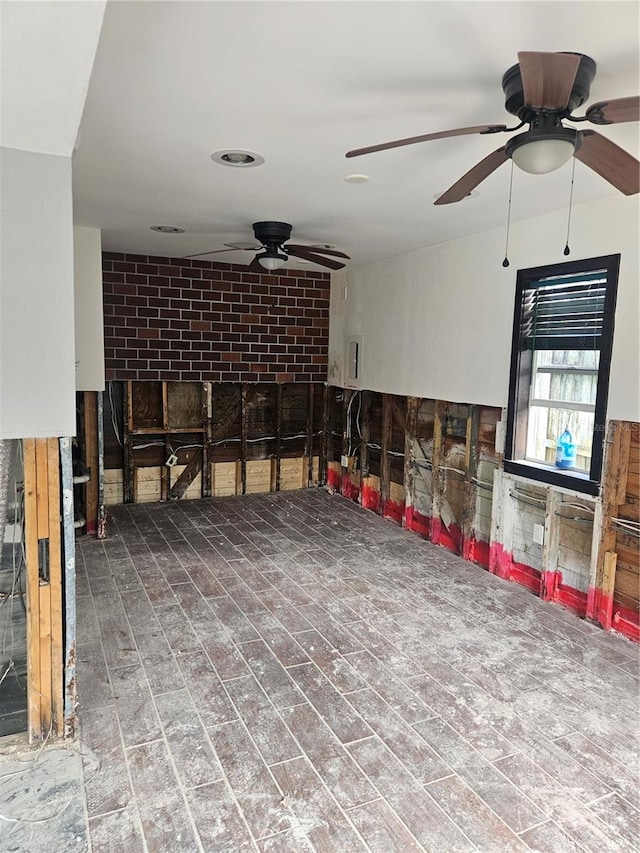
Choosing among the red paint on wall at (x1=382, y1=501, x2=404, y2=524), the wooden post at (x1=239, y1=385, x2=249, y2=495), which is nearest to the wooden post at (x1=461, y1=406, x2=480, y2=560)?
the red paint on wall at (x1=382, y1=501, x2=404, y2=524)

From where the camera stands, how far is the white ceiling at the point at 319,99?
181 cm

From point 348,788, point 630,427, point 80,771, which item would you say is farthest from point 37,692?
point 630,427

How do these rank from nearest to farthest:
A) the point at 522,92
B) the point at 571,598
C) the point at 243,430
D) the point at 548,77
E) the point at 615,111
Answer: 1. the point at 548,77
2. the point at 615,111
3. the point at 522,92
4. the point at 571,598
5. the point at 243,430

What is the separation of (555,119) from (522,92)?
16 cm

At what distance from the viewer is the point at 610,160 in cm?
225

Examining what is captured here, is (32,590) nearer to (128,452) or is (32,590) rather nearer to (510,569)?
(510,569)

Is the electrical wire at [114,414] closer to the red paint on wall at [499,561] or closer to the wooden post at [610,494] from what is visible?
the red paint on wall at [499,561]

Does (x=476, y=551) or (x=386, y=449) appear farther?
(x=386, y=449)

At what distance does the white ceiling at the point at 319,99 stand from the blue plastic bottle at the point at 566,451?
5.37 feet

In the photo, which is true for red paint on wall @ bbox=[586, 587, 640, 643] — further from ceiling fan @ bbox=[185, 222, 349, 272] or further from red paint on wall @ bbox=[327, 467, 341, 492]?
red paint on wall @ bbox=[327, 467, 341, 492]

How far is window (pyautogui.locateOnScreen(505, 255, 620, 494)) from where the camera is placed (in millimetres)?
Answer: 3723

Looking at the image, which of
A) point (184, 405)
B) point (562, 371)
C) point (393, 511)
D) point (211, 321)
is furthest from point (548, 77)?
point (184, 405)

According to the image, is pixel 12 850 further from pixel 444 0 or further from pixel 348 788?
pixel 444 0

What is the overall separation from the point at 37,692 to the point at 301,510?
4090 millimetres
